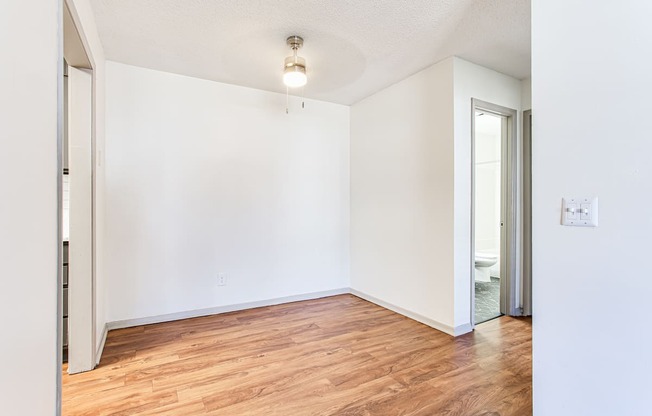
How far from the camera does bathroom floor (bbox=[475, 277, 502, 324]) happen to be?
10.8ft

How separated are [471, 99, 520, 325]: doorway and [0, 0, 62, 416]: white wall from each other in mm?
2913

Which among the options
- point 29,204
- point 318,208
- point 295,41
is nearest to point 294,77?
point 295,41

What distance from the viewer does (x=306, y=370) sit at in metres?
2.20

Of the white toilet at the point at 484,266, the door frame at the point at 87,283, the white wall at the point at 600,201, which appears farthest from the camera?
the white toilet at the point at 484,266

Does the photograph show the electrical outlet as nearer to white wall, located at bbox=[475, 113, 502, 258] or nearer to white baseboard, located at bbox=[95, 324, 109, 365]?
white baseboard, located at bbox=[95, 324, 109, 365]

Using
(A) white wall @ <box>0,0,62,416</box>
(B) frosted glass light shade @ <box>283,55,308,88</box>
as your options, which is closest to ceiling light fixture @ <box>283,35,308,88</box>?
(B) frosted glass light shade @ <box>283,55,308,88</box>

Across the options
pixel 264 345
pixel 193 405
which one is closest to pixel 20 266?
pixel 193 405

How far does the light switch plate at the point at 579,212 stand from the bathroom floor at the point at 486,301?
7.17 feet

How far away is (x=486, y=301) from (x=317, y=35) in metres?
3.44

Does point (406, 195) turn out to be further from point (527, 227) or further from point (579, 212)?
point (579, 212)

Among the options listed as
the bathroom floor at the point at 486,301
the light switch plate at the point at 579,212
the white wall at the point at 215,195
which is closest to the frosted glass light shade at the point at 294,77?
the white wall at the point at 215,195

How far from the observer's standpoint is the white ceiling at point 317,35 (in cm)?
210

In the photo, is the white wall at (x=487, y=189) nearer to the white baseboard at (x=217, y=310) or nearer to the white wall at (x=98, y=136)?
the white baseboard at (x=217, y=310)

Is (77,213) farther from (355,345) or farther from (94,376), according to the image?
(355,345)
